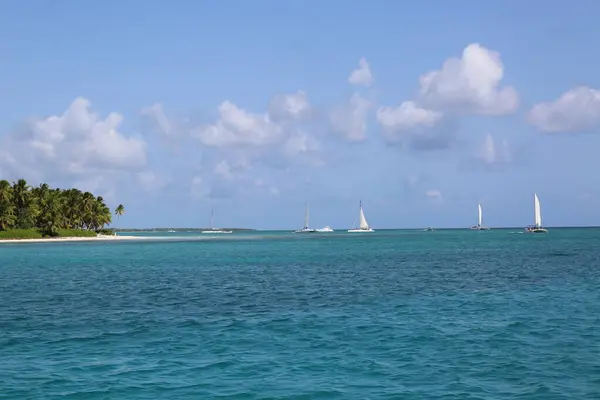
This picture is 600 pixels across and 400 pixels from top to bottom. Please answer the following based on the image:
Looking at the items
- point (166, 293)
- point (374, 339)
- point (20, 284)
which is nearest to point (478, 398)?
point (374, 339)

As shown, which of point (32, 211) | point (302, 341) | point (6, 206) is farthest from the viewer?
point (32, 211)

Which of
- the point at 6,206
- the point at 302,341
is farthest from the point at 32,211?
the point at 302,341

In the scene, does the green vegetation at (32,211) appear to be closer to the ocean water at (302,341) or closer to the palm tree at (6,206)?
the palm tree at (6,206)

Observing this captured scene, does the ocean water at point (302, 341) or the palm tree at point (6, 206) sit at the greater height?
the palm tree at point (6, 206)

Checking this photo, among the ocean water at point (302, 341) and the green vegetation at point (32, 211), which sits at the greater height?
the green vegetation at point (32, 211)

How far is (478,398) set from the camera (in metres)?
16.8

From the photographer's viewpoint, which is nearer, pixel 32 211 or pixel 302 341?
pixel 302 341

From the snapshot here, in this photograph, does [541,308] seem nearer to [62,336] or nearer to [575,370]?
[575,370]

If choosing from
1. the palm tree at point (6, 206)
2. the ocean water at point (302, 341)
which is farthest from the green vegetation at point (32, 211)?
the ocean water at point (302, 341)

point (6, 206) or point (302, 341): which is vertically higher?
point (6, 206)

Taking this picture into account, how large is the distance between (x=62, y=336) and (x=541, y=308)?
26.6m

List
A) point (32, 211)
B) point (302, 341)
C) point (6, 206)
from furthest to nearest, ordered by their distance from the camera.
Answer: point (32, 211)
point (6, 206)
point (302, 341)

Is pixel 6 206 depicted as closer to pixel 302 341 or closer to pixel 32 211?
pixel 32 211

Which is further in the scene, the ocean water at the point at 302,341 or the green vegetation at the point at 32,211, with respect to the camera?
the green vegetation at the point at 32,211
